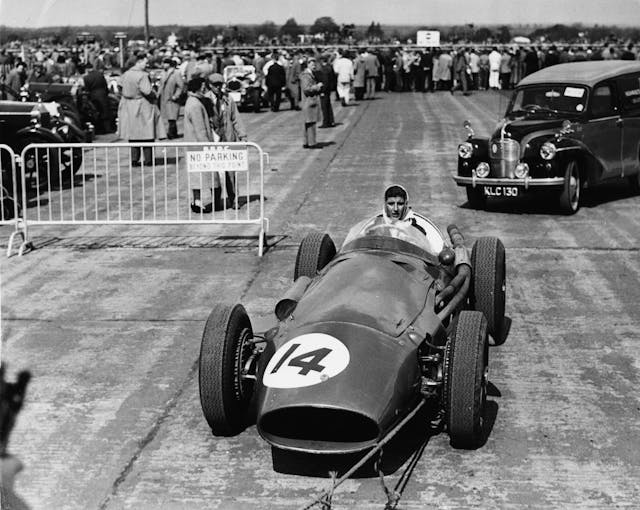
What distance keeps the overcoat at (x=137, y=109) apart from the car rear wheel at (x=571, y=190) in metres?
7.43

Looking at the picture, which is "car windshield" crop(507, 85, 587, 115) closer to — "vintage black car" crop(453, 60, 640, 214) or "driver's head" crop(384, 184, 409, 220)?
"vintage black car" crop(453, 60, 640, 214)

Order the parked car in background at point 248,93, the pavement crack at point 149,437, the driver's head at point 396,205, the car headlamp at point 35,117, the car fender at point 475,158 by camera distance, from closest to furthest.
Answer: the pavement crack at point 149,437
the driver's head at point 396,205
the car fender at point 475,158
the car headlamp at point 35,117
the parked car in background at point 248,93

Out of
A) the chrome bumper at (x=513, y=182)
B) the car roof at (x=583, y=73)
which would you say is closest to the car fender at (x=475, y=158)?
the chrome bumper at (x=513, y=182)

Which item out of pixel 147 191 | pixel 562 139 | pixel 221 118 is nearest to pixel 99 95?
pixel 147 191

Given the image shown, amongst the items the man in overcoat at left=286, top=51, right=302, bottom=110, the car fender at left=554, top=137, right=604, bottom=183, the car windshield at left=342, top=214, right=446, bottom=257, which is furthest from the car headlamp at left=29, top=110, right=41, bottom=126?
the man in overcoat at left=286, top=51, right=302, bottom=110

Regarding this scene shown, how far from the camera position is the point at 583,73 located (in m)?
14.0

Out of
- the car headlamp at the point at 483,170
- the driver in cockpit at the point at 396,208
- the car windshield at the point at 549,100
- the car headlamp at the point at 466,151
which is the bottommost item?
the car headlamp at the point at 483,170

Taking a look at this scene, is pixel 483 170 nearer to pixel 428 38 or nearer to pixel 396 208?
pixel 396 208

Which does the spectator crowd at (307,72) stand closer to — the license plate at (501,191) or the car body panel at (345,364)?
the license plate at (501,191)

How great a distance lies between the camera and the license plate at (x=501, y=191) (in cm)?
1281

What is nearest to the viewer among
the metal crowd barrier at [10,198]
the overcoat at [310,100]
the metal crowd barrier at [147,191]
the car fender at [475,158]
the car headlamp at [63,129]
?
the metal crowd barrier at [10,198]

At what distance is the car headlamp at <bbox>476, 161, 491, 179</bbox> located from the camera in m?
13.1

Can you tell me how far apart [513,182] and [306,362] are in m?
7.98

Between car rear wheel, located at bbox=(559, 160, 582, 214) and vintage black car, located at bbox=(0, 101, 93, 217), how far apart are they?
685 cm
